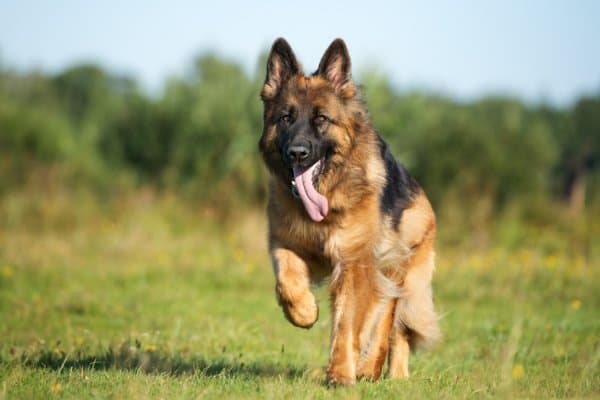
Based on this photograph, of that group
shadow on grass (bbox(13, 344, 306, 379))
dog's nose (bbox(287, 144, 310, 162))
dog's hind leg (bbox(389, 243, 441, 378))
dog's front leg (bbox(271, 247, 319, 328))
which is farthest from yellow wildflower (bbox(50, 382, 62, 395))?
dog's hind leg (bbox(389, 243, 441, 378))

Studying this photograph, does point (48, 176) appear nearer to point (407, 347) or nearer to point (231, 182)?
point (231, 182)

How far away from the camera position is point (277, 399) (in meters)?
4.88

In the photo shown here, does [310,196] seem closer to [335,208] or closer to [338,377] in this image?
[335,208]

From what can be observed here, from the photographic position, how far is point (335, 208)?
19.9 ft

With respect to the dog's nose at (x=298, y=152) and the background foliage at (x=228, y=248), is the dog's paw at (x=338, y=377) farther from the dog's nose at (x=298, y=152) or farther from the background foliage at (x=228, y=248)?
the dog's nose at (x=298, y=152)

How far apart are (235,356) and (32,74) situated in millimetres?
25542

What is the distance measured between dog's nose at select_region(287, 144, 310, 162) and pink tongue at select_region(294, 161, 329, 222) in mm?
143

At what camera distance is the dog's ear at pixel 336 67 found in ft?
21.0

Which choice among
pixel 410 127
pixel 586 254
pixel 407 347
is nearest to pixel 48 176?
pixel 410 127

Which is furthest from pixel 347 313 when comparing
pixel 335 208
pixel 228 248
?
pixel 228 248

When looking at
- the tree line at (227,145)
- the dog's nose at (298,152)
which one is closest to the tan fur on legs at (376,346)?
the dog's nose at (298,152)

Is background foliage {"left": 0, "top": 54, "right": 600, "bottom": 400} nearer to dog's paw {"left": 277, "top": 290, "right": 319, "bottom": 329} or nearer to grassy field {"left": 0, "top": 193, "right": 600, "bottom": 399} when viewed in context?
grassy field {"left": 0, "top": 193, "right": 600, "bottom": 399}

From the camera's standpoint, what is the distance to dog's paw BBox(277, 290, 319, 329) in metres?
5.75

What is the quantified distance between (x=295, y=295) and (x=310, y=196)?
2.49 ft
